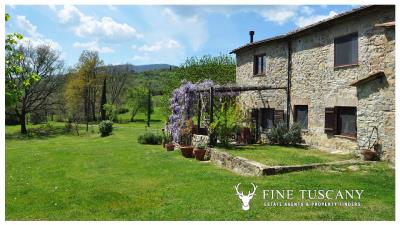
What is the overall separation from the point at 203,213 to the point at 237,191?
1.70 metres

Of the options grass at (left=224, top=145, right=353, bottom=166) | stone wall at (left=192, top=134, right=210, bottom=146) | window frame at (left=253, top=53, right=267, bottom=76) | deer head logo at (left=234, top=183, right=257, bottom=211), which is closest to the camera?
deer head logo at (left=234, top=183, right=257, bottom=211)

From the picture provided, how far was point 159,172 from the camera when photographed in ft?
41.5

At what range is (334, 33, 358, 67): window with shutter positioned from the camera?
14244 mm

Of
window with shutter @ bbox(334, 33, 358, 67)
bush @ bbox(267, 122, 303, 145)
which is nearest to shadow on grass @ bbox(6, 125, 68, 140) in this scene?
bush @ bbox(267, 122, 303, 145)

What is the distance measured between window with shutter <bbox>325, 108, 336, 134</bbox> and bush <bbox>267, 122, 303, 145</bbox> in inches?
65.2

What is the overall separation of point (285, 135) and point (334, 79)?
3.36 metres

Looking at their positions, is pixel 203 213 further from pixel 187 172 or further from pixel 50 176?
pixel 50 176

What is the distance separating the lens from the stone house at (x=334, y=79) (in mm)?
11938

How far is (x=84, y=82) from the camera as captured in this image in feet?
164

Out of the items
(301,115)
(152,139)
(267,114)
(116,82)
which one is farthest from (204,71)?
(116,82)

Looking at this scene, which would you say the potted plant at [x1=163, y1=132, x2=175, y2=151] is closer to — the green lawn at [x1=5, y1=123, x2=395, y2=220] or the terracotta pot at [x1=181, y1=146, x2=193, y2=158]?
the terracotta pot at [x1=181, y1=146, x2=193, y2=158]

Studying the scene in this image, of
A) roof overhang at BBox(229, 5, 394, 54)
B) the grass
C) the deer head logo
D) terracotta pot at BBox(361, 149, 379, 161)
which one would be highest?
roof overhang at BBox(229, 5, 394, 54)
